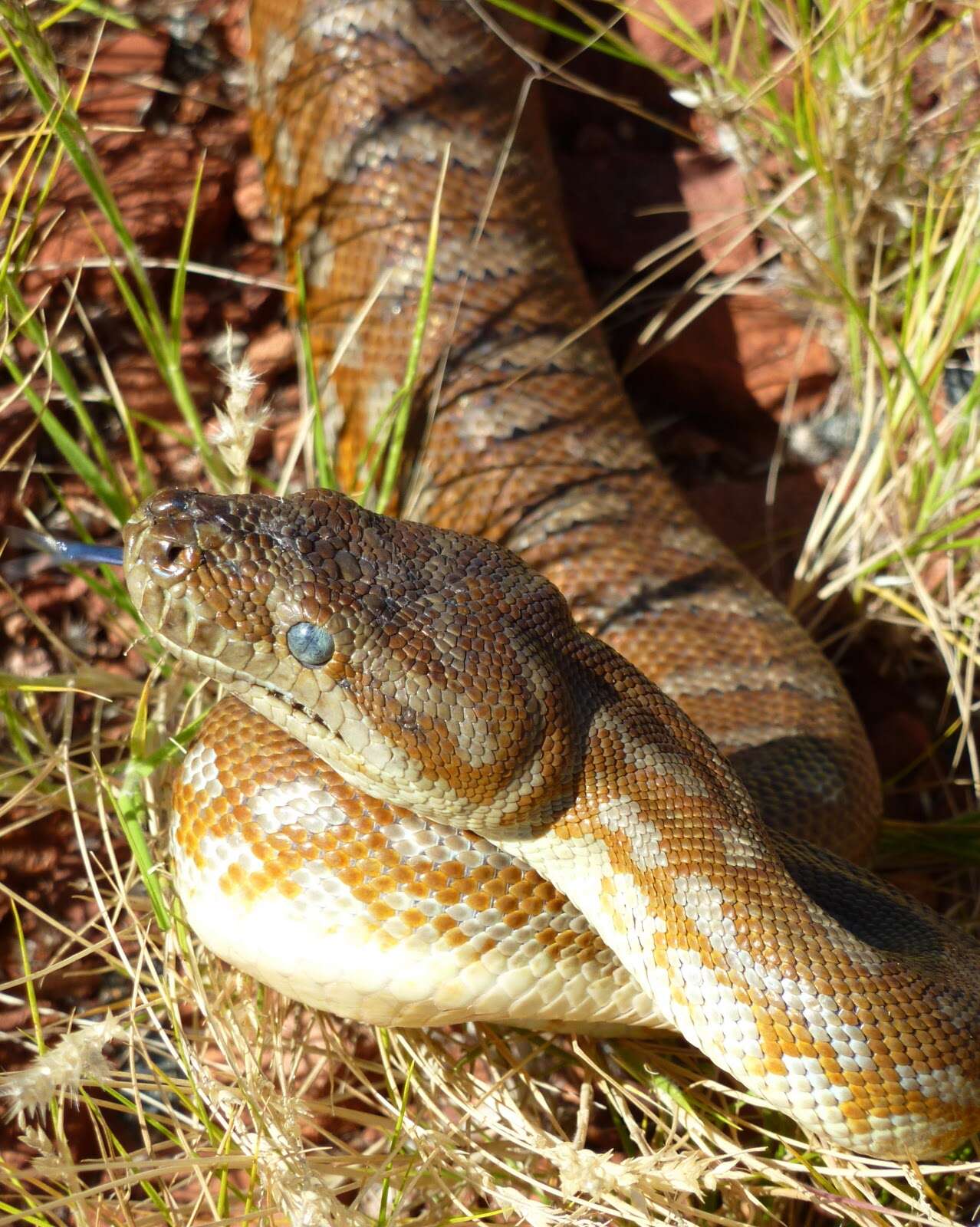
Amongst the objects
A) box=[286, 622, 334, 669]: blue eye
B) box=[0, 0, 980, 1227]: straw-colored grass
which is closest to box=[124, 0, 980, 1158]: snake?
box=[286, 622, 334, 669]: blue eye

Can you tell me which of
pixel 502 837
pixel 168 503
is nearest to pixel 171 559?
pixel 168 503

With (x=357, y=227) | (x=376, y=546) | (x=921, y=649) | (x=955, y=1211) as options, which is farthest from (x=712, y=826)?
(x=357, y=227)

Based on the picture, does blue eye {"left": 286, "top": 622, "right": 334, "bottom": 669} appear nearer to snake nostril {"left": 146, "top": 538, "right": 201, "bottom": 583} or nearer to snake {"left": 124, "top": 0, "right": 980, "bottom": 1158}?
snake {"left": 124, "top": 0, "right": 980, "bottom": 1158}

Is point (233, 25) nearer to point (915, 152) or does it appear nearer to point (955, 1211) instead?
point (915, 152)

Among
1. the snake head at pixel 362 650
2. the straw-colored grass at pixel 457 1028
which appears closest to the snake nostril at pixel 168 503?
the snake head at pixel 362 650

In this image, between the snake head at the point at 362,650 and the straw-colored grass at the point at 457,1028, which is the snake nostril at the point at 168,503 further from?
the straw-colored grass at the point at 457,1028

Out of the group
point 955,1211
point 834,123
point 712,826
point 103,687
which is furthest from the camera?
point 834,123
